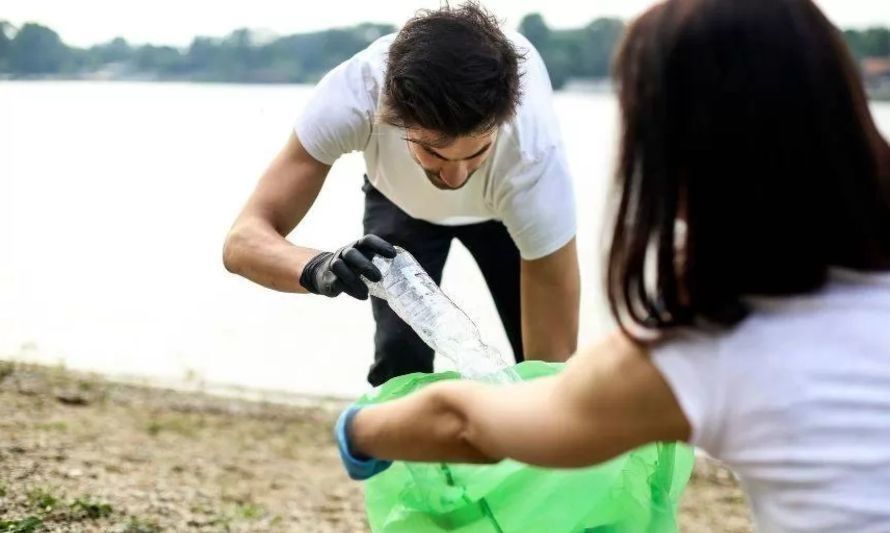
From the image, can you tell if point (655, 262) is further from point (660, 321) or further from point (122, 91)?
point (122, 91)

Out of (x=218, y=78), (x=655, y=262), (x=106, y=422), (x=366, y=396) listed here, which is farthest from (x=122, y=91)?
(x=655, y=262)

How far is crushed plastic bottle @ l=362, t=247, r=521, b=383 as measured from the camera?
1.79 metres

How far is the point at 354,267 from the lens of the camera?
173cm

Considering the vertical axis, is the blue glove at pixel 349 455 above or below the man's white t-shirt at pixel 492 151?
below

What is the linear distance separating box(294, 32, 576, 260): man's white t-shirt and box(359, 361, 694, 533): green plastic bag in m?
0.69

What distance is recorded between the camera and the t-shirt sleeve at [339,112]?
6.93 ft

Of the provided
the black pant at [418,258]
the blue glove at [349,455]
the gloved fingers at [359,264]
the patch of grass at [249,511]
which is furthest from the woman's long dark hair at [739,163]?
the patch of grass at [249,511]

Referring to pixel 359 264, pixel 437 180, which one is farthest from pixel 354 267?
pixel 437 180

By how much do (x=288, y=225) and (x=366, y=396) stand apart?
0.74m

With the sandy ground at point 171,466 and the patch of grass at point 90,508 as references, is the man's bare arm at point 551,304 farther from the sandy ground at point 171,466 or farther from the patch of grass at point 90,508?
the patch of grass at point 90,508

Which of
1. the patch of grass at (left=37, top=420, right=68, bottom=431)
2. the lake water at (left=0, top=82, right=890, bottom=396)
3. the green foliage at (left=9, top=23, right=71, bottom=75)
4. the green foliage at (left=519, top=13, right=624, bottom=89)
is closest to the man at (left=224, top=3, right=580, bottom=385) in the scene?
the green foliage at (left=519, top=13, right=624, bottom=89)

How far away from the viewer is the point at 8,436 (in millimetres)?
2984

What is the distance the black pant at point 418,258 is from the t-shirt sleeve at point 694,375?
1361mm

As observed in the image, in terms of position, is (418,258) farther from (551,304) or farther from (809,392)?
(809,392)
